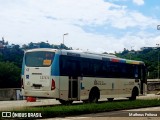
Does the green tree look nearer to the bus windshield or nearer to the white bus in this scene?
the white bus

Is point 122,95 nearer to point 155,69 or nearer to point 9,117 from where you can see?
point 9,117

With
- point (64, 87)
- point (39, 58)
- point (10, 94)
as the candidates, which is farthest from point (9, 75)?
point (64, 87)

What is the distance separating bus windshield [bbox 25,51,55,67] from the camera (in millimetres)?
21016

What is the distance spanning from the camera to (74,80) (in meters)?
22.2

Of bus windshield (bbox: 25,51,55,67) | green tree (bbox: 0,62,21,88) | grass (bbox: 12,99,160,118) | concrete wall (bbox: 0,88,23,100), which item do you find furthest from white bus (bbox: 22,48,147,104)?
green tree (bbox: 0,62,21,88)

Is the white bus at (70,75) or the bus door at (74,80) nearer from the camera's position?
the white bus at (70,75)

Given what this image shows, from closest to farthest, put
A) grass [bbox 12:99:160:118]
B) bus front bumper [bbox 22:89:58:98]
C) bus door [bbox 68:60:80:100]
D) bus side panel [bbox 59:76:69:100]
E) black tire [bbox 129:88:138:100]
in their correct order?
grass [bbox 12:99:160:118]
bus front bumper [bbox 22:89:58:98]
bus side panel [bbox 59:76:69:100]
bus door [bbox 68:60:80:100]
black tire [bbox 129:88:138:100]

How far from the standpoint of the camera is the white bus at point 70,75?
20859mm

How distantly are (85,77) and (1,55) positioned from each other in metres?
71.8

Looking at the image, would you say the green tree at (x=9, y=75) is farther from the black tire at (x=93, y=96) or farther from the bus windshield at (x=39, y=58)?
the bus windshield at (x=39, y=58)

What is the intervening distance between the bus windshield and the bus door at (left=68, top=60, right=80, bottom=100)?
135 centimetres

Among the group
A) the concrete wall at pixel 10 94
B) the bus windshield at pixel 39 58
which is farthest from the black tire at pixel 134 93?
the concrete wall at pixel 10 94

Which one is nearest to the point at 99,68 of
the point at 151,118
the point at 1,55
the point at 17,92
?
the point at 151,118

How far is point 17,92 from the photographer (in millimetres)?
38312
